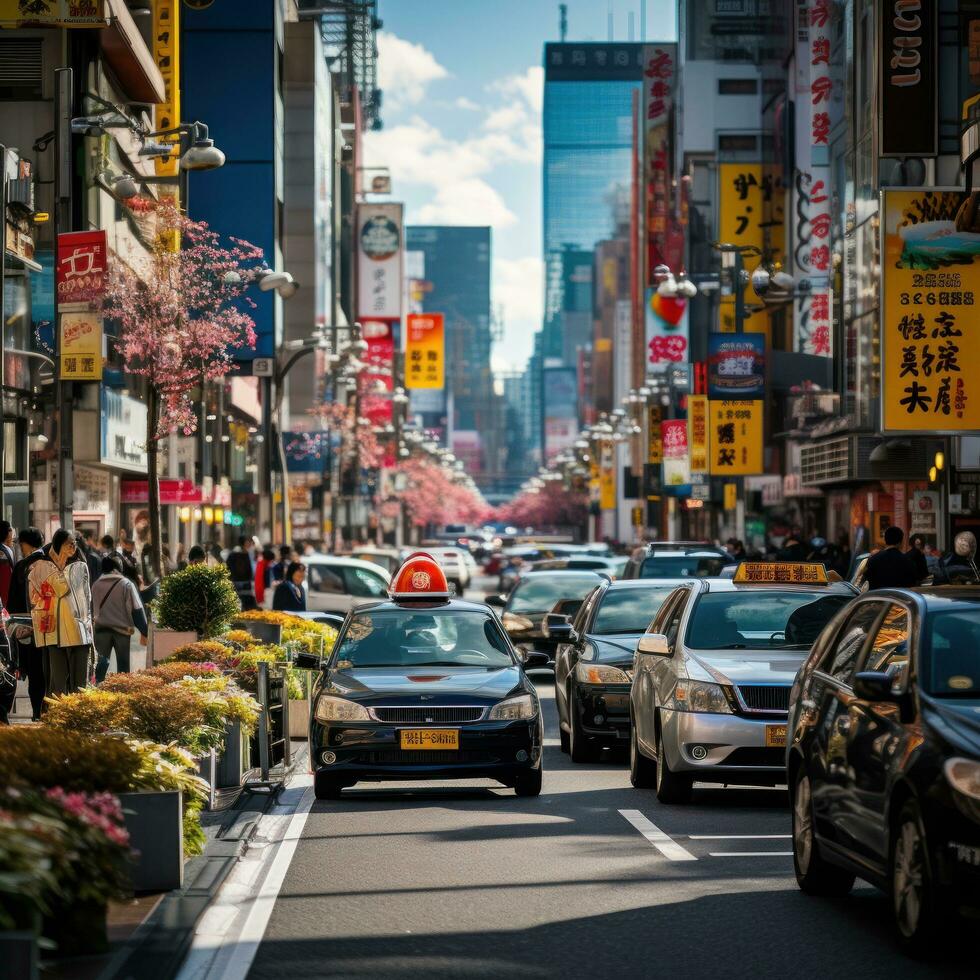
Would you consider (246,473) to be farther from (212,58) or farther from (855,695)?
(855,695)

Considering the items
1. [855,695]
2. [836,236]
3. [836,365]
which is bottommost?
[855,695]

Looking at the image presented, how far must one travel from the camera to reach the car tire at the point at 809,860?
33.9ft

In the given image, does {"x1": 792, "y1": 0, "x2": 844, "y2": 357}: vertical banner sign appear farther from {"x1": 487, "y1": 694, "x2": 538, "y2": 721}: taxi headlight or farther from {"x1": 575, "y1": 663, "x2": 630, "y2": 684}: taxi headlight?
{"x1": 487, "y1": 694, "x2": 538, "y2": 721}: taxi headlight

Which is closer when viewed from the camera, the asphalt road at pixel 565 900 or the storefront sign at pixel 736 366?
the asphalt road at pixel 565 900

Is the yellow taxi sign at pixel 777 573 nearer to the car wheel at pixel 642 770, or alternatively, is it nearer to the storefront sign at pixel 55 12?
the car wheel at pixel 642 770

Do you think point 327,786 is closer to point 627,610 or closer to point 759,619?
point 759,619

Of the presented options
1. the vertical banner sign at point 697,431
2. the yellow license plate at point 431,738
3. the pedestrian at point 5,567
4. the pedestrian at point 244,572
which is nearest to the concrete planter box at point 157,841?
the yellow license plate at point 431,738

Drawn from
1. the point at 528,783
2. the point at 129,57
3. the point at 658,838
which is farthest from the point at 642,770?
the point at 129,57

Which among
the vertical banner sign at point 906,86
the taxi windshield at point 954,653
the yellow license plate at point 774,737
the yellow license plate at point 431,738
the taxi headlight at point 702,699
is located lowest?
the yellow license plate at point 431,738

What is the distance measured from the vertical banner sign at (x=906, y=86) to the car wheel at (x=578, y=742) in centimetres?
1831

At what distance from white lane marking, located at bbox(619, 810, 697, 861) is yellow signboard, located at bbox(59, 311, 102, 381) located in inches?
618

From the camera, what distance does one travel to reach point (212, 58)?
7138cm

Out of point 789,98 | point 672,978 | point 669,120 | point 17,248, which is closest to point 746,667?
point 672,978

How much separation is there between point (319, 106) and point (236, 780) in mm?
86049
